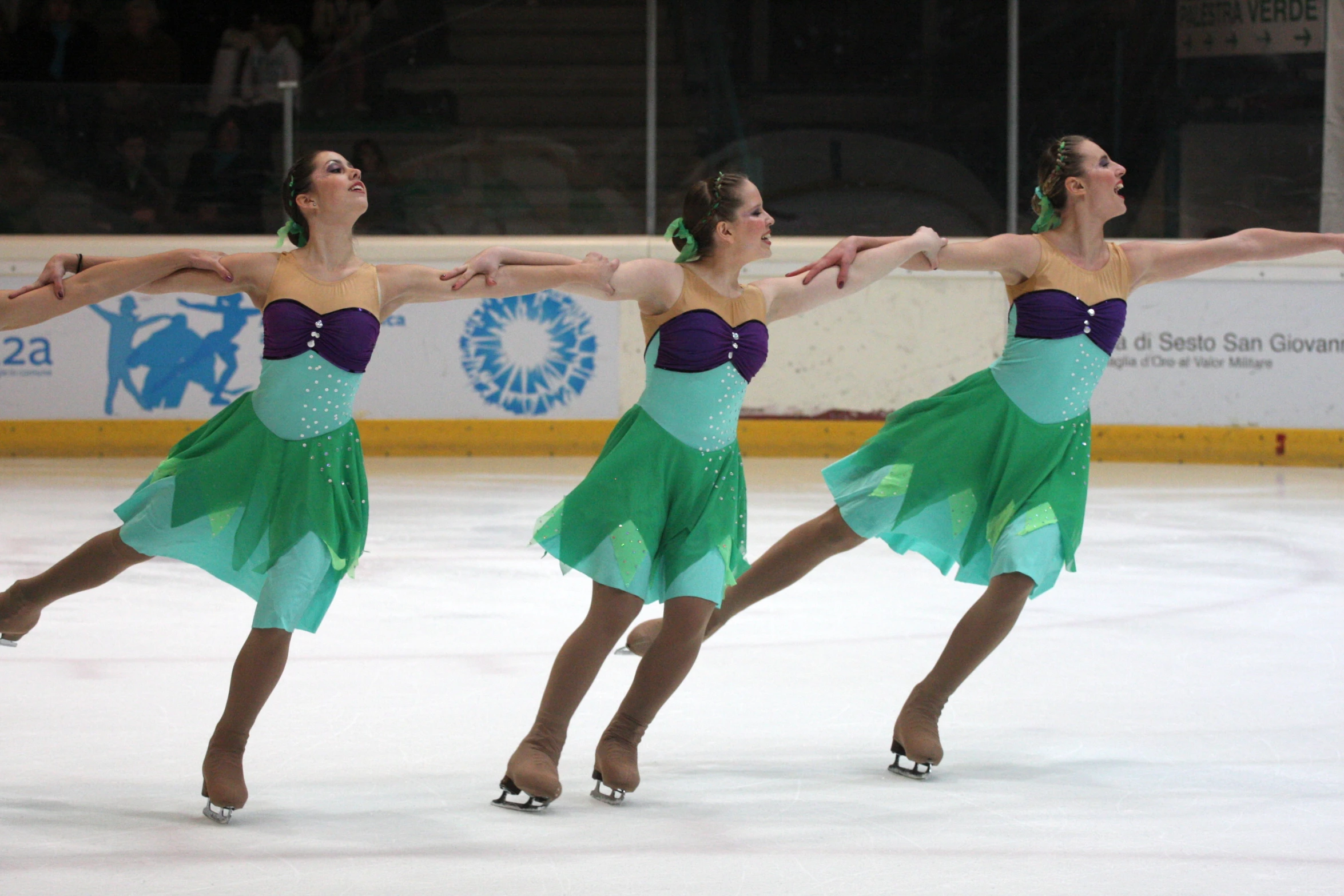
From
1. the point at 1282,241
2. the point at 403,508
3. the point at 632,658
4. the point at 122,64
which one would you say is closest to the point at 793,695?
the point at 632,658

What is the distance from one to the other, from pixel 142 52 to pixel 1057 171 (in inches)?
321

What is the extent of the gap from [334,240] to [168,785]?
46.5 inches

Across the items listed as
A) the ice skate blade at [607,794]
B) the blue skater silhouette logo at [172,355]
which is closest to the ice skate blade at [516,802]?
the ice skate blade at [607,794]

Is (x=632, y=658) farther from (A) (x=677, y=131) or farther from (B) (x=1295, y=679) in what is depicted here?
(A) (x=677, y=131)

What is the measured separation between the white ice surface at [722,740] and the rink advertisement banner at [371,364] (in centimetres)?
261

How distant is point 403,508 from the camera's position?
722cm

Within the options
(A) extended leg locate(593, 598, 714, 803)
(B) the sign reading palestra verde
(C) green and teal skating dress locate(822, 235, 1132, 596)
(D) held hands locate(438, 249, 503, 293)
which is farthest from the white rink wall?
(A) extended leg locate(593, 598, 714, 803)

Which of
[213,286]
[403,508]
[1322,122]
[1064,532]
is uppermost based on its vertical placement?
[1322,122]

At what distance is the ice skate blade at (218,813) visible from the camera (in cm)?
307

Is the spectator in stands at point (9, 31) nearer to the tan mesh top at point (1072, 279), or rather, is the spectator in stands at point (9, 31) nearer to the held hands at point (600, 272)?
the held hands at point (600, 272)

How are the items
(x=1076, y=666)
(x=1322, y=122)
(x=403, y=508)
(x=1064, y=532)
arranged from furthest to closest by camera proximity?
(x=1322, y=122)
(x=403, y=508)
(x=1076, y=666)
(x=1064, y=532)

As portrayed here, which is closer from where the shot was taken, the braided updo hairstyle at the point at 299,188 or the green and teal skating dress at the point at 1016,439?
the braided updo hairstyle at the point at 299,188

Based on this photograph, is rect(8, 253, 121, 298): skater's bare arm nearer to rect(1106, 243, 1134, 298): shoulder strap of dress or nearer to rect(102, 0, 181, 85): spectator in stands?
rect(1106, 243, 1134, 298): shoulder strap of dress

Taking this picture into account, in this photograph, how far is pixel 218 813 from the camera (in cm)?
308
